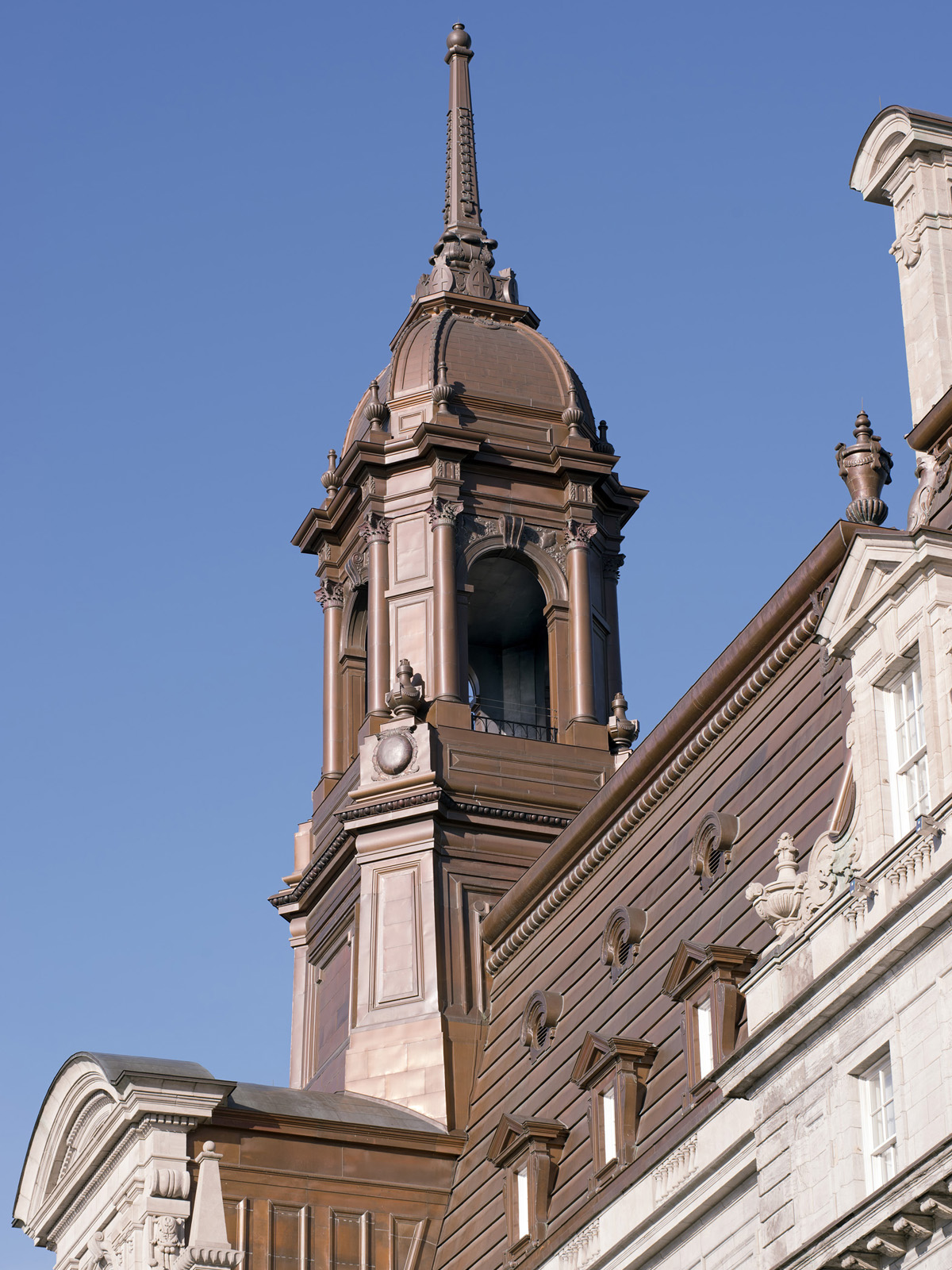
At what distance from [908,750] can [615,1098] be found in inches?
397

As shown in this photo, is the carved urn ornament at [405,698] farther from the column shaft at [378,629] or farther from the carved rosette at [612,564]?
the carved rosette at [612,564]

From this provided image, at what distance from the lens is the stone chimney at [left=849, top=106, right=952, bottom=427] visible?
3472 cm

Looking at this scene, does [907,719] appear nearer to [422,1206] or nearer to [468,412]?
[422,1206]

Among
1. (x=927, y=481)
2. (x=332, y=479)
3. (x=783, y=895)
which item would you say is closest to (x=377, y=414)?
(x=332, y=479)

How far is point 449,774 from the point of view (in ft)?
168

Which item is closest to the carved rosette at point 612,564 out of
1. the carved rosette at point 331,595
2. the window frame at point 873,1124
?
the carved rosette at point 331,595

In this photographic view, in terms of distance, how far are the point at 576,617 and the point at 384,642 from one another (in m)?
4.18

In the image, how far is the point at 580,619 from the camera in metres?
54.7

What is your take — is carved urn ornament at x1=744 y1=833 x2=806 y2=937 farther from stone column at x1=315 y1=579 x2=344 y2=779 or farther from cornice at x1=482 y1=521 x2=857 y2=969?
stone column at x1=315 y1=579 x2=344 y2=779

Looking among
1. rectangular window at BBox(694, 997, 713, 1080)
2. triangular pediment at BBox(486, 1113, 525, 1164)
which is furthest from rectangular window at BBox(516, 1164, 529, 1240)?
rectangular window at BBox(694, 997, 713, 1080)

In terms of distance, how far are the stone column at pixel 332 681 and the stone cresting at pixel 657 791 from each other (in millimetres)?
8013

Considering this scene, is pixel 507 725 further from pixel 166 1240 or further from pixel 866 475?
pixel 866 475

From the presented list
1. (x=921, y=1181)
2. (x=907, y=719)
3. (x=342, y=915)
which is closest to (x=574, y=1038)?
(x=342, y=915)

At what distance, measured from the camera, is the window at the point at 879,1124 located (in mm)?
28078
